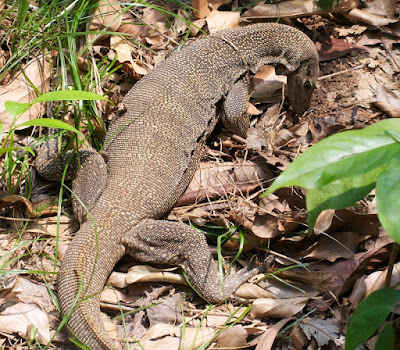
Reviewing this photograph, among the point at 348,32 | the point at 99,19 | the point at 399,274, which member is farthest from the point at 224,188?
the point at 348,32

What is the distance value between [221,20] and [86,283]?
3.57m

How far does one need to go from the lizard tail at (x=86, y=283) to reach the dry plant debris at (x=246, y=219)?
0.16 meters

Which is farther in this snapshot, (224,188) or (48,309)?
(224,188)

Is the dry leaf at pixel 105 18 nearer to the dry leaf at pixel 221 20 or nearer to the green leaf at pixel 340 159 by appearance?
the dry leaf at pixel 221 20

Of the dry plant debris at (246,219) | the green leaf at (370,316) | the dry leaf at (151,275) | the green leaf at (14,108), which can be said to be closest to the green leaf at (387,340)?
the green leaf at (370,316)

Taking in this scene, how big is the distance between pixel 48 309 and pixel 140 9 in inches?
141

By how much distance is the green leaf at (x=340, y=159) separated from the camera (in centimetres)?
185

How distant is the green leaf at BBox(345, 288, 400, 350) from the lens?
99.0 inches

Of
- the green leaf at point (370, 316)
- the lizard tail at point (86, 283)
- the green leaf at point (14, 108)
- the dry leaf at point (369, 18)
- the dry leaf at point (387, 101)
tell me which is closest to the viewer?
the green leaf at point (370, 316)

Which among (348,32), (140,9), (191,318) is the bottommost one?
(191,318)

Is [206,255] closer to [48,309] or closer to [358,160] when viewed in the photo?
[48,309]

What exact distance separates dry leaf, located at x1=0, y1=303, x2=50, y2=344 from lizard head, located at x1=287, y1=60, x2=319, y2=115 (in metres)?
3.32

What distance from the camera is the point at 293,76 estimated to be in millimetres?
5598

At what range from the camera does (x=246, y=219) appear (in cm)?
424
